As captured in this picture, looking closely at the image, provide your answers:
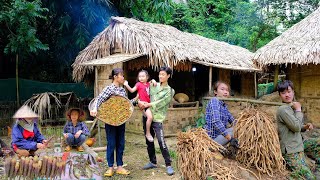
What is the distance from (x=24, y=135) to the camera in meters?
4.39

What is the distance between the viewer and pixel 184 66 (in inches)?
392

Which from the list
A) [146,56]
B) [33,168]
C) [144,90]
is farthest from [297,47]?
[33,168]

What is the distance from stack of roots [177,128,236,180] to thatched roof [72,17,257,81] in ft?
18.4

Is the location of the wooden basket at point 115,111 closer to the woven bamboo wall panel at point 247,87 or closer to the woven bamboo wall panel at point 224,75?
the woven bamboo wall panel at point 224,75

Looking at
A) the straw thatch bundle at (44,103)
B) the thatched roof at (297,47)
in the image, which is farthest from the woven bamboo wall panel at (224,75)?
the straw thatch bundle at (44,103)

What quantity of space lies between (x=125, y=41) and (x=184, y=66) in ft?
6.43

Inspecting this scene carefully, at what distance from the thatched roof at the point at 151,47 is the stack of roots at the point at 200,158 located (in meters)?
5.62

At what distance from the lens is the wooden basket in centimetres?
469

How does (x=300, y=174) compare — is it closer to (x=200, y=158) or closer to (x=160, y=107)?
(x=200, y=158)

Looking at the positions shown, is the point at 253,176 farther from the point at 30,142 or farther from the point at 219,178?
the point at 30,142

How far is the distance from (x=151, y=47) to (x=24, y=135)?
17.7 feet

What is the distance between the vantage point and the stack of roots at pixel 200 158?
10.6ft

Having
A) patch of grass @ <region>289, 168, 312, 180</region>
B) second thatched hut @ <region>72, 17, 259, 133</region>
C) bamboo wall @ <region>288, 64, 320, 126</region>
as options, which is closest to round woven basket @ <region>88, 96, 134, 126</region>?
patch of grass @ <region>289, 168, 312, 180</region>

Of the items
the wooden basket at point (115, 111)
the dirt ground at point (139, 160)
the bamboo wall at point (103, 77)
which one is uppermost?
the bamboo wall at point (103, 77)
